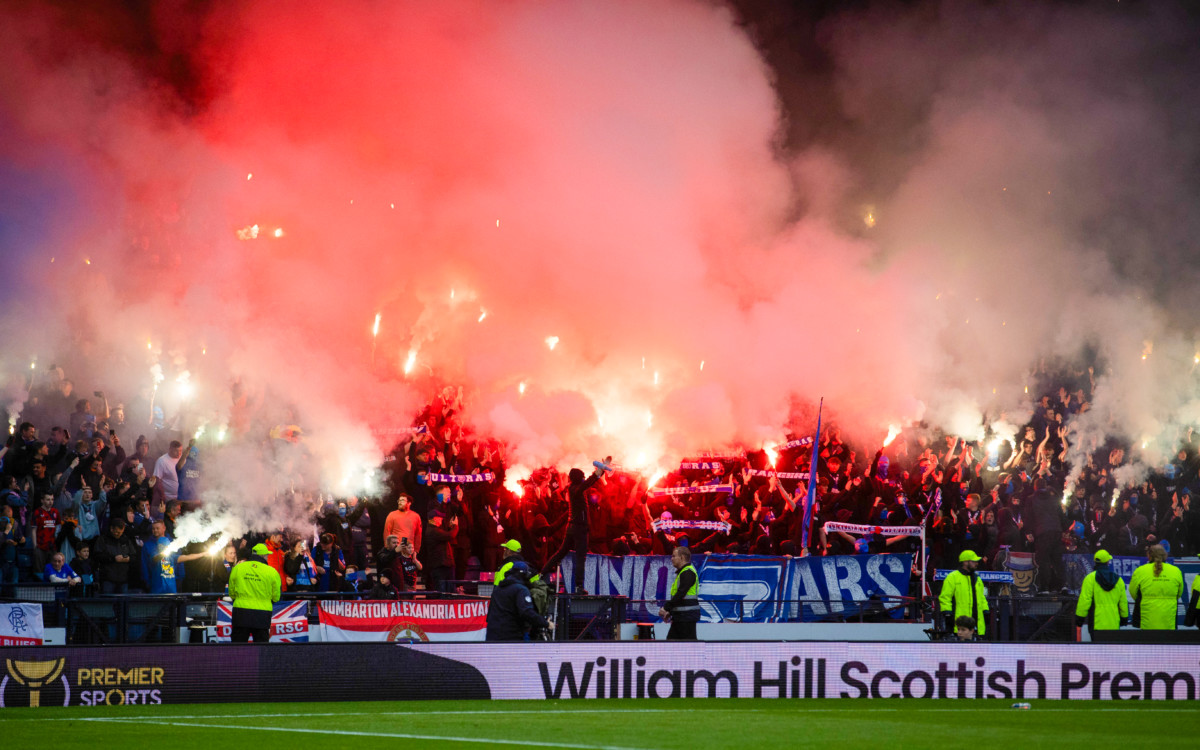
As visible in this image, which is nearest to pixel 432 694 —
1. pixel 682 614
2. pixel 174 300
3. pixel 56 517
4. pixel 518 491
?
pixel 682 614

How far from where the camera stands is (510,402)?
22516mm

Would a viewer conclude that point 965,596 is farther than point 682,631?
No

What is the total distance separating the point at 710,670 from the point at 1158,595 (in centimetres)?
480

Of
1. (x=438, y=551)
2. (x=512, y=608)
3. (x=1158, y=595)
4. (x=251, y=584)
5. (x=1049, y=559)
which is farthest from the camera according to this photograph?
(x=1049, y=559)

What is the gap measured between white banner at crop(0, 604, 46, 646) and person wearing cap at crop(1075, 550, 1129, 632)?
10548mm

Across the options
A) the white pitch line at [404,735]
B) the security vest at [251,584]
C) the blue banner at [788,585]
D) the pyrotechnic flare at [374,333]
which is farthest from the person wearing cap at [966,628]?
the pyrotechnic flare at [374,333]

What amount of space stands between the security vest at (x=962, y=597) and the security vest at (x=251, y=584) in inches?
257

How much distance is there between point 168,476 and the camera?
58.5 feet

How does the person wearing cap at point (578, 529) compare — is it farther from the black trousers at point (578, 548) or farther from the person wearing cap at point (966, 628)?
the person wearing cap at point (966, 628)

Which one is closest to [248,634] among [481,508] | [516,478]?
[481,508]

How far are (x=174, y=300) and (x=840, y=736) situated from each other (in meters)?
18.1

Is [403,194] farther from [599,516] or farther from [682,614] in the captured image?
[682,614]

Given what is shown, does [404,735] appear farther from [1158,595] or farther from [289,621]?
[1158,595]

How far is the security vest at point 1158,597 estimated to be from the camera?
13.2 meters
